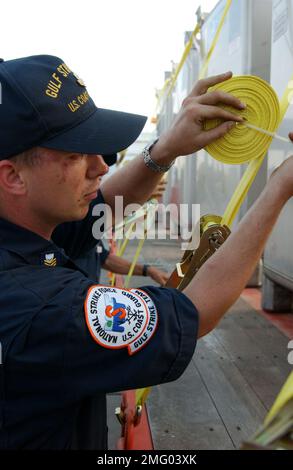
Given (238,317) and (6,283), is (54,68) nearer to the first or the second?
(6,283)

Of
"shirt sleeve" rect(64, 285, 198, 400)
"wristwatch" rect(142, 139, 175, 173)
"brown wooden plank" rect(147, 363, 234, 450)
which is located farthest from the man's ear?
"brown wooden plank" rect(147, 363, 234, 450)

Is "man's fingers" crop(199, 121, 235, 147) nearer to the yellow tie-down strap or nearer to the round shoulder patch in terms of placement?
the yellow tie-down strap

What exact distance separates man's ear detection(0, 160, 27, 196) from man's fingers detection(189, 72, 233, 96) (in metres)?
0.50

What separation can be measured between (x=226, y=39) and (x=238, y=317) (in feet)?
6.39

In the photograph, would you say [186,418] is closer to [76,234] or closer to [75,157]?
[76,234]

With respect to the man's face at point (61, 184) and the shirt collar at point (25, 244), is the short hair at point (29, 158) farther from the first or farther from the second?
the shirt collar at point (25, 244)

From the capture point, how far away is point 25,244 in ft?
3.62

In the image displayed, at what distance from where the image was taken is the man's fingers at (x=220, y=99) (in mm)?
1136

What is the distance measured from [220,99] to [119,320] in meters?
0.59

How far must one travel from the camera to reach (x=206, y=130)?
125 centimetres

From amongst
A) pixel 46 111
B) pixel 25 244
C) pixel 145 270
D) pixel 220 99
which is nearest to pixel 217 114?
pixel 220 99

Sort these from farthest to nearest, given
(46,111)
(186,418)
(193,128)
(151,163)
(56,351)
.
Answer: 1. (186,418)
2. (151,163)
3. (193,128)
4. (46,111)
5. (56,351)

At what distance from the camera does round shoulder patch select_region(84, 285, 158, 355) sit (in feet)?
3.09
